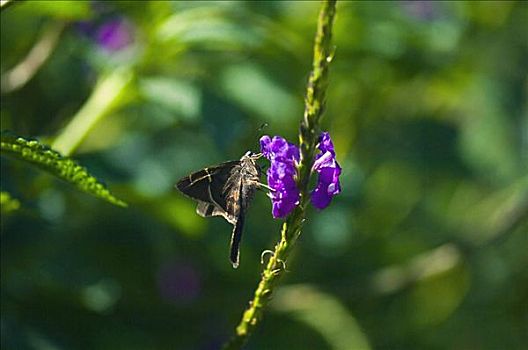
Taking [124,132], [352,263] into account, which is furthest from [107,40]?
[352,263]

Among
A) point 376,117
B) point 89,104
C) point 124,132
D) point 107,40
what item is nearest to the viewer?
point 89,104

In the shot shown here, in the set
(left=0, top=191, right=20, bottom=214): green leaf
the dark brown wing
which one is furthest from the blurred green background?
the dark brown wing

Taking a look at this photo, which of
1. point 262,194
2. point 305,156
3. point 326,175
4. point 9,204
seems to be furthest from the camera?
point 262,194

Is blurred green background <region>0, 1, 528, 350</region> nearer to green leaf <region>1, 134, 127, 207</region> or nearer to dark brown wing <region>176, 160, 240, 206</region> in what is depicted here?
green leaf <region>1, 134, 127, 207</region>

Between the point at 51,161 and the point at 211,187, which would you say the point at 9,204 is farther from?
the point at 211,187

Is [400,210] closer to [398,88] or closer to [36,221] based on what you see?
[398,88]

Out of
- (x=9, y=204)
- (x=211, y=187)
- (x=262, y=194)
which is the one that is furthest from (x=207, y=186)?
(x=262, y=194)
